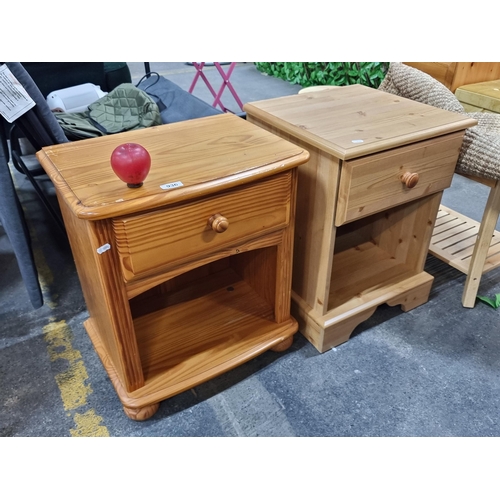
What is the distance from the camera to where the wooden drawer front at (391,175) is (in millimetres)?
1132

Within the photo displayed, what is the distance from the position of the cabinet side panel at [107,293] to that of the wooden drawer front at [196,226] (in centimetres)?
4

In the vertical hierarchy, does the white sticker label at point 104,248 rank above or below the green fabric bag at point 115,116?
above

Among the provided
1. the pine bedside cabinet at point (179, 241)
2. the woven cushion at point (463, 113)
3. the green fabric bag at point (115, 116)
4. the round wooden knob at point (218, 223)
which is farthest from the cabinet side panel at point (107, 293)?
the woven cushion at point (463, 113)

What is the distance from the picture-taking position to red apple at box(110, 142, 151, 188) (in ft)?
2.85

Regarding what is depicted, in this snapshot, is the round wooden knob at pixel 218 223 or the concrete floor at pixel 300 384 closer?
the round wooden knob at pixel 218 223

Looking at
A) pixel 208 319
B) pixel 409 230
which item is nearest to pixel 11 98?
pixel 208 319

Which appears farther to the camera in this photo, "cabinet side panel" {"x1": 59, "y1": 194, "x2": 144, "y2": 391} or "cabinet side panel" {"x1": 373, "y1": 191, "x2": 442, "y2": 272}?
"cabinet side panel" {"x1": 373, "y1": 191, "x2": 442, "y2": 272}

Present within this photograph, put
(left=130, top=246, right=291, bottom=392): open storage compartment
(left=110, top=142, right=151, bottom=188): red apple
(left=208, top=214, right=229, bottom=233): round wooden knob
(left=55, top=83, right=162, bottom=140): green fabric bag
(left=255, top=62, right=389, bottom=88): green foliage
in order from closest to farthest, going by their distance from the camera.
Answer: (left=110, top=142, right=151, bottom=188): red apple
(left=208, top=214, right=229, bottom=233): round wooden knob
(left=130, top=246, right=291, bottom=392): open storage compartment
(left=55, top=83, right=162, bottom=140): green fabric bag
(left=255, top=62, right=389, bottom=88): green foliage

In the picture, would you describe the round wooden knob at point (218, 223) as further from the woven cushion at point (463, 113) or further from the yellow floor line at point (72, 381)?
the woven cushion at point (463, 113)

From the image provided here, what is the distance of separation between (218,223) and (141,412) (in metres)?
0.56

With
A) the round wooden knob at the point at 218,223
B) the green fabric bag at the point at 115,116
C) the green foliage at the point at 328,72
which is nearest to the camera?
the round wooden knob at the point at 218,223

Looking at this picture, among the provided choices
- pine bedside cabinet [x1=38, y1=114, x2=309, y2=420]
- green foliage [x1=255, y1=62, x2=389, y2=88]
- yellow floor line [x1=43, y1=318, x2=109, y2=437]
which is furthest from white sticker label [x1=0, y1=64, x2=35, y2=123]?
green foliage [x1=255, y1=62, x2=389, y2=88]

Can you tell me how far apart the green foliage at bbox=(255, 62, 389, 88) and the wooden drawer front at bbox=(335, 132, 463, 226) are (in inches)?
90.9

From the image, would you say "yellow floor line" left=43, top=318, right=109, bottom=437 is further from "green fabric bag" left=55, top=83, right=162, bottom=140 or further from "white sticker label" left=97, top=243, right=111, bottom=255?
"green fabric bag" left=55, top=83, right=162, bottom=140
